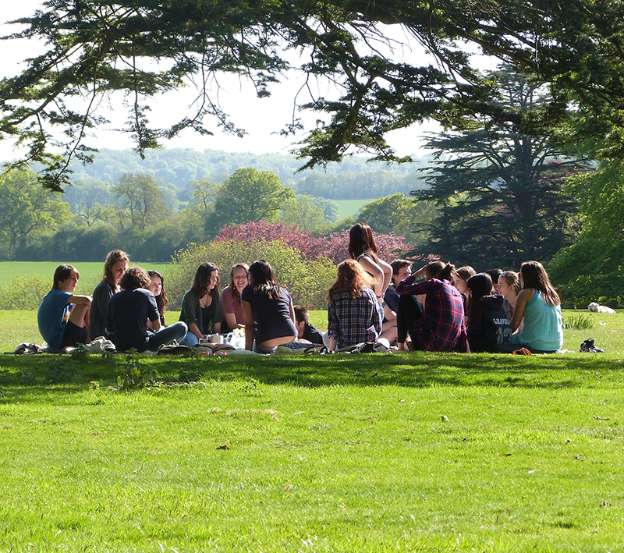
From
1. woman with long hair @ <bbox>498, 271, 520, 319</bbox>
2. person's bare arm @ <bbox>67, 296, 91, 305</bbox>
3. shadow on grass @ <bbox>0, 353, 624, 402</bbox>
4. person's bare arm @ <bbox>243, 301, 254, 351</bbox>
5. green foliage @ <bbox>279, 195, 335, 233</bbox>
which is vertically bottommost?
shadow on grass @ <bbox>0, 353, 624, 402</bbox>

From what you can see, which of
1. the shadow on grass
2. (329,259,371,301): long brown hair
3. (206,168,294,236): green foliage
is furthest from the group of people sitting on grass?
(206,168,294,236): green foliage

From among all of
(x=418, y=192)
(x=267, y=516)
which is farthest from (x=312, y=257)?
(x=267, y=516)

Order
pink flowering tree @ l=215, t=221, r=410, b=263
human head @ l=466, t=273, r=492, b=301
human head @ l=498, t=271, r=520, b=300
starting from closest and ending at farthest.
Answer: human head @ l=466, t=273, r=492, b=301 < human head @ l=498, t=271, r=520, b=300 < pink flowering tree @ l=215, t=221, r=410, b=263

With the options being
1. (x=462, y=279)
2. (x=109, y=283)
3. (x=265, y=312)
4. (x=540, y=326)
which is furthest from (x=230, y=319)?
(x=540, y=326)

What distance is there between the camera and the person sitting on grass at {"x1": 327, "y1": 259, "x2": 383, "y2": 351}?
14.9 meters

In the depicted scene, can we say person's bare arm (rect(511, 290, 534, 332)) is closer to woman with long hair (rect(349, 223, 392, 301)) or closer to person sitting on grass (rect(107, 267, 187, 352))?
woman with long hair (rect(349, 223, 392, 301))

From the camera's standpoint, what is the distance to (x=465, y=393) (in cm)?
1216

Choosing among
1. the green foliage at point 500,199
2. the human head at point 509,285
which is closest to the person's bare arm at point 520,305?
the human head at point 509,285

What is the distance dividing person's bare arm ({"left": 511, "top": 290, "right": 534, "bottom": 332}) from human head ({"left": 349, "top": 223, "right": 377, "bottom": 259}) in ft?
6.65

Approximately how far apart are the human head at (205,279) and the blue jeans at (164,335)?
0.88 meters

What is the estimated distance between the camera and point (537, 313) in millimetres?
15766

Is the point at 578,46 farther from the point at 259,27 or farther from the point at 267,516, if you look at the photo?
the point at 267,516

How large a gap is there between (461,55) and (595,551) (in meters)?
13.0

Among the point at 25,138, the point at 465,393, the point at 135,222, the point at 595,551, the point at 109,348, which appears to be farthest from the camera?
the point at 135,222
